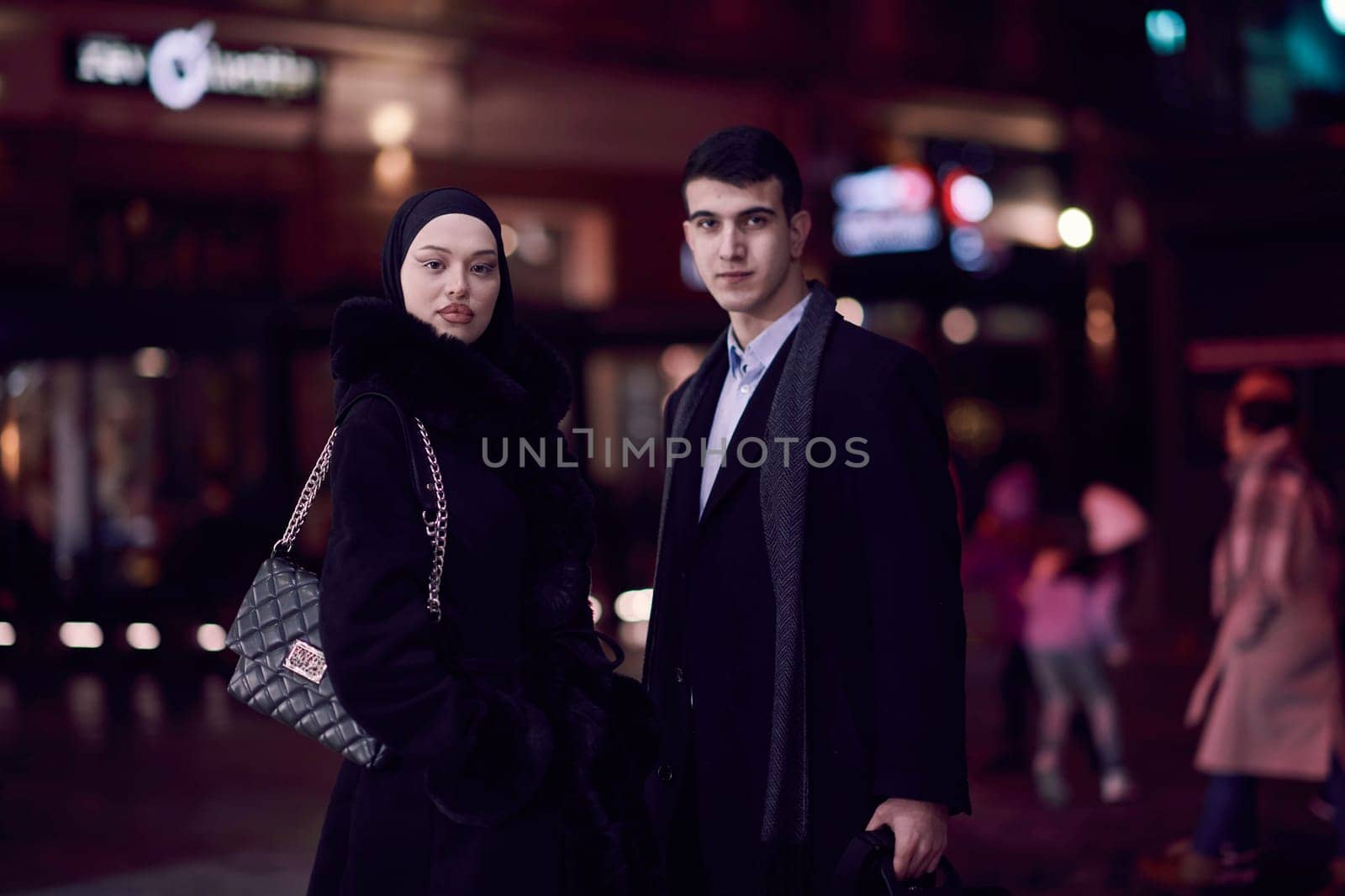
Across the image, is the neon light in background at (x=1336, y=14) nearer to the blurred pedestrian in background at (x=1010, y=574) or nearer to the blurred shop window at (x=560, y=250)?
the blurred shop window at (x=560, y=250)

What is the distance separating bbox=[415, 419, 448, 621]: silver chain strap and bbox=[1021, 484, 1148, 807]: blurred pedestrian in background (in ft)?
19.4

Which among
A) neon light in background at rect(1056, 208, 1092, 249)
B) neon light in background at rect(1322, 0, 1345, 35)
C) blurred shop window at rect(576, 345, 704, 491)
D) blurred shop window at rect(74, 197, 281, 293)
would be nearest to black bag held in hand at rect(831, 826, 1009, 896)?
blurred shop window at rect(576, 345, 704, 491)

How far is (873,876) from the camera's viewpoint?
280cm

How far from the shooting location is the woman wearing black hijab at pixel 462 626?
2.58 m

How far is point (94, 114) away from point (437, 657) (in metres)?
15.3

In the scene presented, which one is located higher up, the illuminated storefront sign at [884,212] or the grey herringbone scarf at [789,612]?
the illuminated storefront sign at [884,212]

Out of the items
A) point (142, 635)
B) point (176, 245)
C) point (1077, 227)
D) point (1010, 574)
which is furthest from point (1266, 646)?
point (176, 245)

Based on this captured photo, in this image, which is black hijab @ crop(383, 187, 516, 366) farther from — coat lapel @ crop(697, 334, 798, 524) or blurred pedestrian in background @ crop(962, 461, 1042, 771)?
blurred pedestrian in background @ crop(962, 461, 1042, 771)

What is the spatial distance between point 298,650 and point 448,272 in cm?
75

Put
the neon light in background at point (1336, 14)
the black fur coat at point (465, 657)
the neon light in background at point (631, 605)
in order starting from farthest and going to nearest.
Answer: the neon light in background at point (1336, 14)
the neon light in background at point (631, 605)
the black fur coat at point (465, 657)

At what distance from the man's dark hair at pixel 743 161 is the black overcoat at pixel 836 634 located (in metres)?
0.34

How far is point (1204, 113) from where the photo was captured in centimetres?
1652

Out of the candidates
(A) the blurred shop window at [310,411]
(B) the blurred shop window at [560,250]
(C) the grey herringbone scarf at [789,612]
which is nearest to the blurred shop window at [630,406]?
(B) the blurred shop window at [560,250]

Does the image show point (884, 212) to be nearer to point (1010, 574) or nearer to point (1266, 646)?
point (1010, 574)
